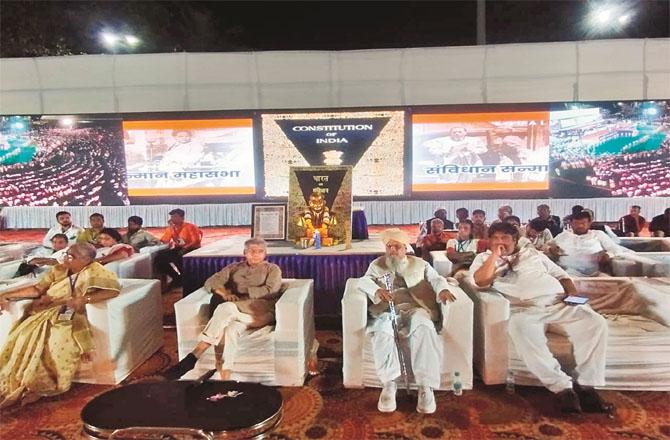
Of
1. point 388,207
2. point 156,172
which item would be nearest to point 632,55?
point 388,207

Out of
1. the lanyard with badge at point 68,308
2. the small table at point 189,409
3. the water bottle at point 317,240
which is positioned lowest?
the small table at point 189,409

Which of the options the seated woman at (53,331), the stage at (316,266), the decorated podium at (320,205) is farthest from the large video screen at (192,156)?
the seated woman at (53,331)

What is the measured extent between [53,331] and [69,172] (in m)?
8.19

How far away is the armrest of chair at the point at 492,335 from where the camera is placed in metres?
2.77

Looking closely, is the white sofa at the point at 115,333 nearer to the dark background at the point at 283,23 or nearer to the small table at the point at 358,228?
the small table at the point at 358,228

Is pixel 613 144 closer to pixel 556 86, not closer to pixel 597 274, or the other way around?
pixel 556 86

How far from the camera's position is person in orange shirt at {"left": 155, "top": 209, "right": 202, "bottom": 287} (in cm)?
546

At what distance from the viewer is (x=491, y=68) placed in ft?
29.5

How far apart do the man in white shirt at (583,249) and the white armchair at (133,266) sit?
12.7ft

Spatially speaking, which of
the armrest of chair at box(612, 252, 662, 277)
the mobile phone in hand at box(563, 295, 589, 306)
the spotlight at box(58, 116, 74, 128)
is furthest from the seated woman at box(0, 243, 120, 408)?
the spotlight at box(58, 116, 74, 128)

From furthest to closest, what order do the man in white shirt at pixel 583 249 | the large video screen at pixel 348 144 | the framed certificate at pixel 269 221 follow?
the large video screen at pixel 348 144
the framed certificate at pixel 269 221
the man in white shirt at pixel 583 249

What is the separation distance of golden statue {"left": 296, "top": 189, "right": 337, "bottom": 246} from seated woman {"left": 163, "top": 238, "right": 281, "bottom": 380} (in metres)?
1.36

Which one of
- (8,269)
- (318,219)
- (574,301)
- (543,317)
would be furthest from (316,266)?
(8,269)

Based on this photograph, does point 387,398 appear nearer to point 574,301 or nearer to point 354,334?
point 354,334
